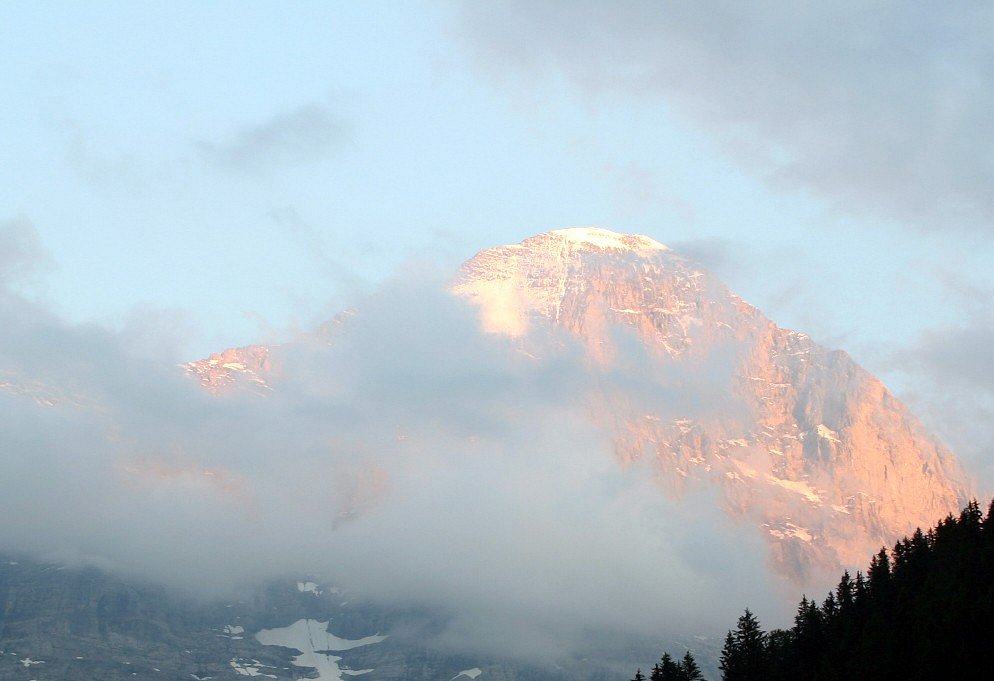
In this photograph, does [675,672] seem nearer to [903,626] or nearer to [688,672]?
[688,672]

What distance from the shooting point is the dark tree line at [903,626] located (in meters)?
114

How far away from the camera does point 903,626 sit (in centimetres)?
12925

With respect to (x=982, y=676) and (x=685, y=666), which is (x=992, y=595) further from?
(x=685, y=666)

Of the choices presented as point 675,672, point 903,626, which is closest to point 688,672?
point 675,672

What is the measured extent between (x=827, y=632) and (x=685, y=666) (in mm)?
14384

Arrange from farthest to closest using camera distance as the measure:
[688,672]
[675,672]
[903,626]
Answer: [688,672]
[675,672]
[903,626]

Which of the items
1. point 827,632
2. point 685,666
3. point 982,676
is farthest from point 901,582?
point 982,676

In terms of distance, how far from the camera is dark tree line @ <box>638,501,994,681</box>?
114 meters

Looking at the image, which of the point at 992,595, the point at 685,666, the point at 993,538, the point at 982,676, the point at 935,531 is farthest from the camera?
the point at 935,531

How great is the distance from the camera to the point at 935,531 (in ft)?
520

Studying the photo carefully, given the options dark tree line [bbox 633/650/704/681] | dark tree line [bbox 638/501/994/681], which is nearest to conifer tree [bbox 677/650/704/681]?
dark tree line [bbox 633/650/704/681]

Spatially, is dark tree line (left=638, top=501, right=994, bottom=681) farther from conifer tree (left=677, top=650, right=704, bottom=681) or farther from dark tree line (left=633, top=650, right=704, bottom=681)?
conifer tree (left=677, top=650, right=704, bottom=681)

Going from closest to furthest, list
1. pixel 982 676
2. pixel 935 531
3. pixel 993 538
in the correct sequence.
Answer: pixel 982 676, pixel 993 538, pixel 935 531

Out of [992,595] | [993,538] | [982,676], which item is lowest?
[982,676]
